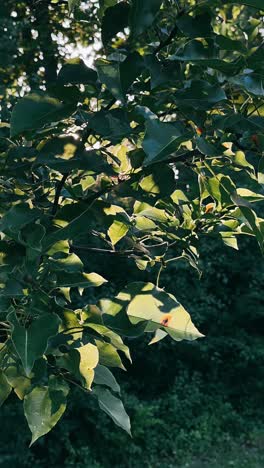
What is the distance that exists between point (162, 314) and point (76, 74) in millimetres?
435

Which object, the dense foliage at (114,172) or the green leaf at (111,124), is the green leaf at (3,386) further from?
the green leaf at (111,124)

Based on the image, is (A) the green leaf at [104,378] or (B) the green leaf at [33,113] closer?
(B) the green leaf at [33,113]

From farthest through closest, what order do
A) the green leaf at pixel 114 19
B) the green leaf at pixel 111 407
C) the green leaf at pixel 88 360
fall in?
→ the green leaf at pixel 111 407 → the green leaf at pixel 88 360 → the green leaf at pixel 114 19

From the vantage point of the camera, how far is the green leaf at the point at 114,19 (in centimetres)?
113

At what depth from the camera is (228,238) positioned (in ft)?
5.44

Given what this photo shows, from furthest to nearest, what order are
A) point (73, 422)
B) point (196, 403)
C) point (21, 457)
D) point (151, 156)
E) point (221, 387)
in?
point (221, 387)
point (196, 403)
point (73, 422)
point (21, 457)
point (151, 156)

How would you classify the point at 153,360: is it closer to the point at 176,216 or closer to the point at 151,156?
the point at 176,216

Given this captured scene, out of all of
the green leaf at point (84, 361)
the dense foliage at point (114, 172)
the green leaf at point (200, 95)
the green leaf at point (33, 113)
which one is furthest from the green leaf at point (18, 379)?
the green leaf at point (200, 95)

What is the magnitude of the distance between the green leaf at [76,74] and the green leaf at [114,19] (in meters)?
0.05

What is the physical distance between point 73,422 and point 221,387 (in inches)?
109

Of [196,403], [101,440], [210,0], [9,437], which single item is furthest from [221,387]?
[210,0]

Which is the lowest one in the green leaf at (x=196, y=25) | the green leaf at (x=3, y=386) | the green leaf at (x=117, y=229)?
the green leaf at (x=3, y=386)

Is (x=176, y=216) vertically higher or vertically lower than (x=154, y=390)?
higher

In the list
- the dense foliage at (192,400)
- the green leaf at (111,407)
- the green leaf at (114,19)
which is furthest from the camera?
the dense foliage at (192,400)
